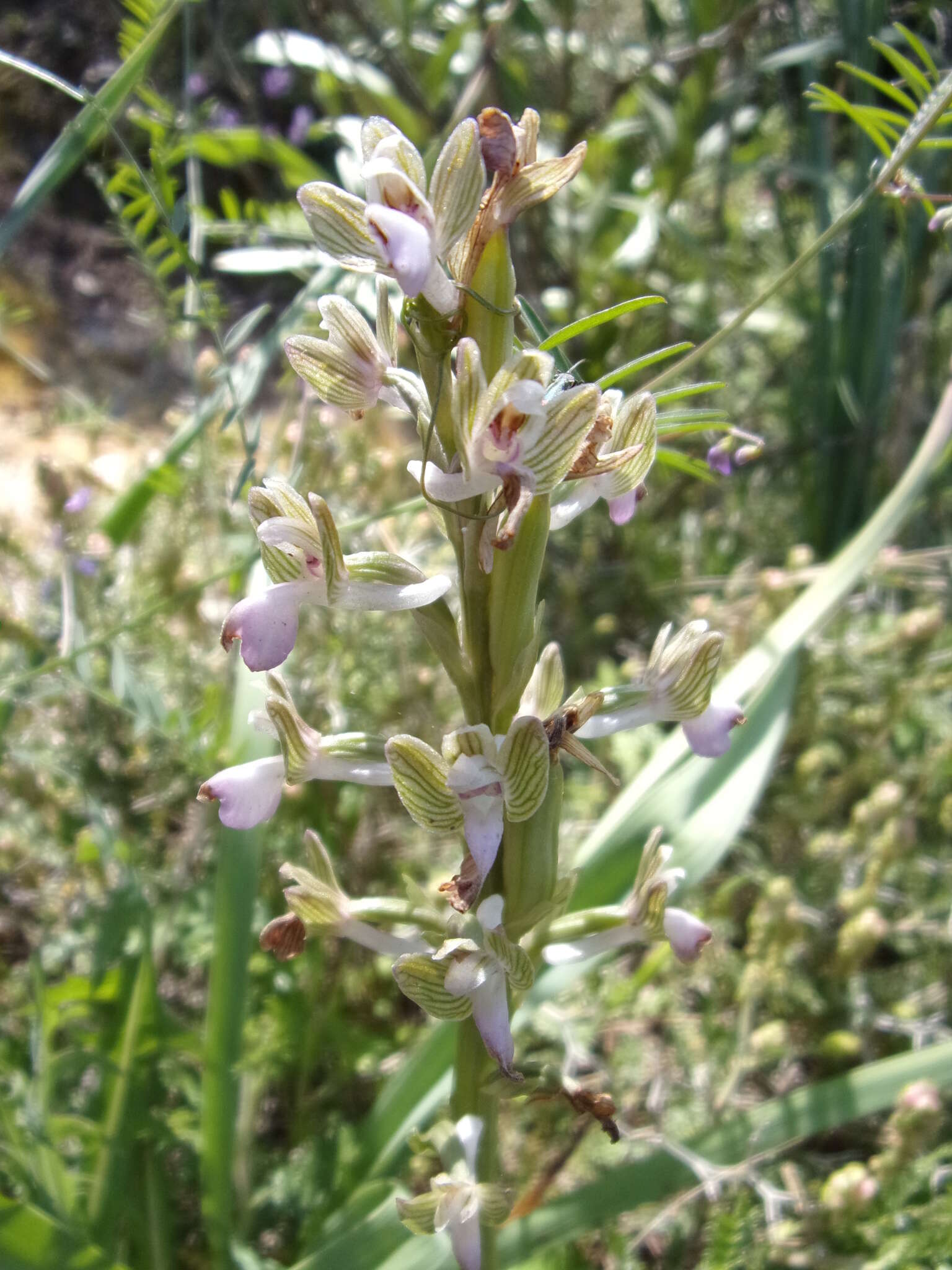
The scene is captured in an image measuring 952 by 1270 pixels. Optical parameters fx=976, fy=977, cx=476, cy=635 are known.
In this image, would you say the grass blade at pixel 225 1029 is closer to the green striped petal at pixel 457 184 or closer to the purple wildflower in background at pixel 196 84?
the green striped petal at pixel 457 184

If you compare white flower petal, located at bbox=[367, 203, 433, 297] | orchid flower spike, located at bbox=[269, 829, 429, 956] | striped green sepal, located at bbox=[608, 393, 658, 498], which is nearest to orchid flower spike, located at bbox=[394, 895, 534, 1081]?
orchid flower spike, located at bbox=[269, 829, 429, 956]

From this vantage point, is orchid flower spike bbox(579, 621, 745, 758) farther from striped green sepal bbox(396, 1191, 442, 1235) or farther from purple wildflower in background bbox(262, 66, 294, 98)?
purple wildflower in background bbox(262, 66, 294, 98)

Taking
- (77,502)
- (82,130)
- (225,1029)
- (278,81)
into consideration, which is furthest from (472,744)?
(278,81)

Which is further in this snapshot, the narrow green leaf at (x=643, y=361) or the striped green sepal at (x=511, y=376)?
the narrow green leaf at (x=643, y=361)

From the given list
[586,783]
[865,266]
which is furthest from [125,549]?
[865,266]

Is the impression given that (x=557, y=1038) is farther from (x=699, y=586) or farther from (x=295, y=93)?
(x=295, y=93)

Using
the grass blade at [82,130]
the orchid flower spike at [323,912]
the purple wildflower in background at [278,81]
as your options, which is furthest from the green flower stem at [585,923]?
the purple wildflower in background at [278,81]
